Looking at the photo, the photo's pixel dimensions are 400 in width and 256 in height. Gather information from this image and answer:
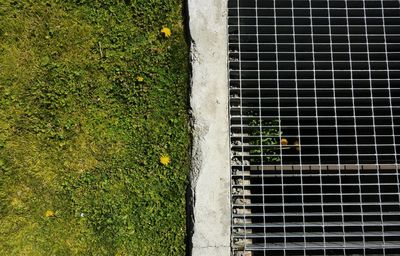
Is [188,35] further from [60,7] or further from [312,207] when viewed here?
[312,207]

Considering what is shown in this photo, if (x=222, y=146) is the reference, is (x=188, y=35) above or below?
above

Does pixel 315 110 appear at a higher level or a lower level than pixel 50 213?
higher

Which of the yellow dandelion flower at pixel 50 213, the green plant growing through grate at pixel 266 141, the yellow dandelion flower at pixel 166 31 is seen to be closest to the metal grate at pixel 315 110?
the green plant growing through grate at pixel 266 141

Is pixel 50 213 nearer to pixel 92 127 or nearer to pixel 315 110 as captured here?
pixel 92 127

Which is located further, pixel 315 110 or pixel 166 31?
pixel 166 31

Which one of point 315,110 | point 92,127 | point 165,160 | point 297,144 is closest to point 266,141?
point 297,144

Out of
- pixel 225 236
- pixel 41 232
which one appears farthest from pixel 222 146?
pixel 41 232

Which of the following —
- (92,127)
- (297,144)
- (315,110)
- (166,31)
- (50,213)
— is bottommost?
(50,213)

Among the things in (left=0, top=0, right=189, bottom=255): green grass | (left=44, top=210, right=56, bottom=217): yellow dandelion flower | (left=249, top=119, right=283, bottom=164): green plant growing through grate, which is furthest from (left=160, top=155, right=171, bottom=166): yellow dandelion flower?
(left=44, top=210, right=56, bottom=217): yellow dandelion flower

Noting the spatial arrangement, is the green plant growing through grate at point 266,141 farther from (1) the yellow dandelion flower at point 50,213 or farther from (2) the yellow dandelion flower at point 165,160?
(1) the yellow dandelion flower at point 50,213
